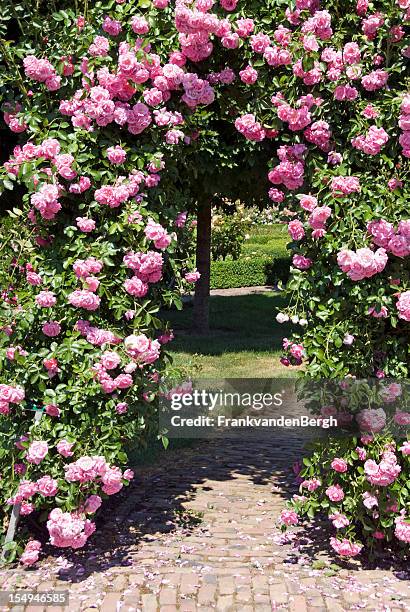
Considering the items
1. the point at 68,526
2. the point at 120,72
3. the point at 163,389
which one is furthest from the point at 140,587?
the point at 120,72

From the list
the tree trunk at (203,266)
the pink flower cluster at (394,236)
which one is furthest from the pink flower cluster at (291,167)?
the tree trunk at (203,266)

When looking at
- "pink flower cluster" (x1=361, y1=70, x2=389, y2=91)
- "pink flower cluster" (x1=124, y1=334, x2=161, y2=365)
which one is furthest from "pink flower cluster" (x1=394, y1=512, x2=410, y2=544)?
"pink flower cluster" (x1=361, y1=70, x2=389, y2=91)

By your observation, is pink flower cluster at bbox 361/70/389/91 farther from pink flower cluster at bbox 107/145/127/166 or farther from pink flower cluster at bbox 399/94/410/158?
pink flower cluster at bbox 107/145/127/166

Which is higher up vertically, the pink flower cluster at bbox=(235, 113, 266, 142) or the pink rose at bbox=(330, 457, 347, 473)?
the pink flower cluster at bbox=(235, 113, 266, 142)

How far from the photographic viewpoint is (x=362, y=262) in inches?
153

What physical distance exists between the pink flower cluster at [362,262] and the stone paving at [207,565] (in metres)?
1.83

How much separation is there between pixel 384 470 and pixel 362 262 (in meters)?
1.24

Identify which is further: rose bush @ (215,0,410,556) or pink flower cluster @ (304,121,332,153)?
pink flower cluster @ (304,121,332,153)

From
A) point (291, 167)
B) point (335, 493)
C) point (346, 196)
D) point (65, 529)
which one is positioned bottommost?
point (65, 529)

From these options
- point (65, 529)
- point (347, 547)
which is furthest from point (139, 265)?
point (347, 547)

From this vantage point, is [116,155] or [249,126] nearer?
[116,155]

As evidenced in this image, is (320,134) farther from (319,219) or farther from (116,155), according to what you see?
(116,155)

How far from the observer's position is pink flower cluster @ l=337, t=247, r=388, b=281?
3.91 metres

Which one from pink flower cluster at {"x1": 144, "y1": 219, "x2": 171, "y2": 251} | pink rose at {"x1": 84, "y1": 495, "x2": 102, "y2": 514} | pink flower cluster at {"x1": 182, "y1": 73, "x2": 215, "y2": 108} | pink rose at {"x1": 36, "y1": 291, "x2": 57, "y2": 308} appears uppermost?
pink flower cluster at {"x1": 182, "y1": 73, "x2": 215, "y2": 108}
